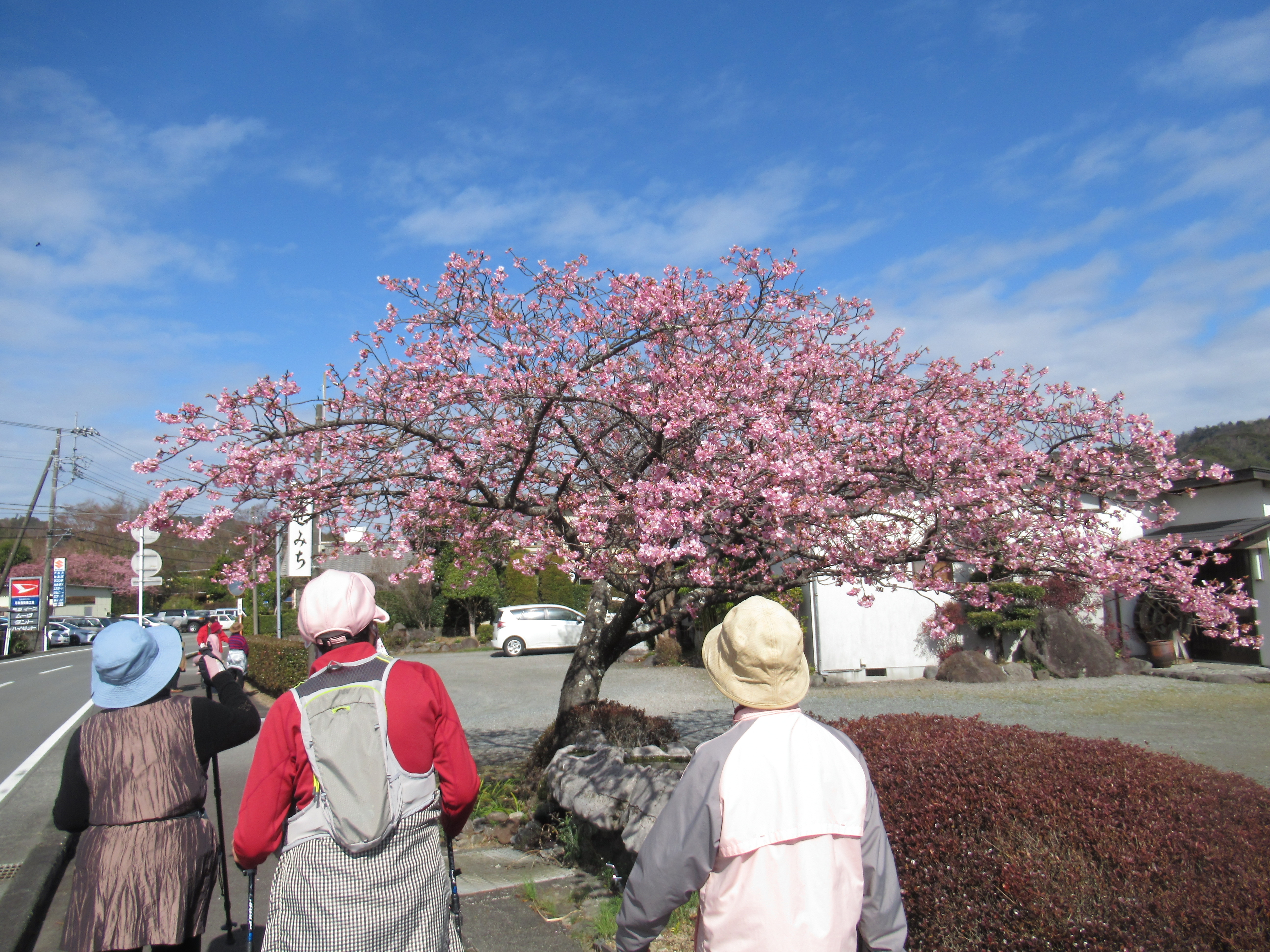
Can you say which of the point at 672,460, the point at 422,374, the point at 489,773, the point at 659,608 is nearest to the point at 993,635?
the point at 659,608

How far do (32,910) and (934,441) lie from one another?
242 inches

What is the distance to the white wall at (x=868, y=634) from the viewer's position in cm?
1527

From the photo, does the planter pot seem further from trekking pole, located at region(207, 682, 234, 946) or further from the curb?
the curb

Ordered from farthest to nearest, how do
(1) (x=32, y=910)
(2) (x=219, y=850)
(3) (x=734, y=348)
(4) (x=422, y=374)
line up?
(3) (x=734, y=348)
(4) (x=422, y=374)
(1) (x=32, y=910)
(2) (x=219, y=850)

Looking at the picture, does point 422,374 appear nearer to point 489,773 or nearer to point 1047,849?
point 489,773

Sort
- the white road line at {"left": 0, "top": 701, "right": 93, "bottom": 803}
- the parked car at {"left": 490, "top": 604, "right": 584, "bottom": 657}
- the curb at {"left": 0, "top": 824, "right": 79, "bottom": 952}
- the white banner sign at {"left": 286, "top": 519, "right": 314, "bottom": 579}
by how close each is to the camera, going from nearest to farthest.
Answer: the curb at {"left": 0, "top": 824, "right": 79, "bottom": 952} < the white road line at {"left": 0, "top": 701, "right": 93, "bottom": 803} < the white banner sign at {"left": 286, "top": 519, "right": 314, "bottom": 579} < the parked car at {"left": 490, "top": 604, "right": 584, "bottom": 657}

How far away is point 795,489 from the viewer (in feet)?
16.7

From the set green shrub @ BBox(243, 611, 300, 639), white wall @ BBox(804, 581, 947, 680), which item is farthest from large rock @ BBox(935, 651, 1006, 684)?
green shrub @ BBox(243, 611, 300, 639)

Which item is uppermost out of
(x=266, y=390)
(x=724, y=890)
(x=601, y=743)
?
(x=266, y=390)

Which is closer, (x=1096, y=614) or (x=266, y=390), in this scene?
(x=266, y=390)

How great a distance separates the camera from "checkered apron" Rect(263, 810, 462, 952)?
2156 mm

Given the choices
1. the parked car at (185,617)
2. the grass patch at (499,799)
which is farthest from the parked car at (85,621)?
the grass patch at (499,799)

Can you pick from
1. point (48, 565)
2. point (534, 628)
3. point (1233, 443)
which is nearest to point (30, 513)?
point (48, 565)

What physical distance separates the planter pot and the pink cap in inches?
671
